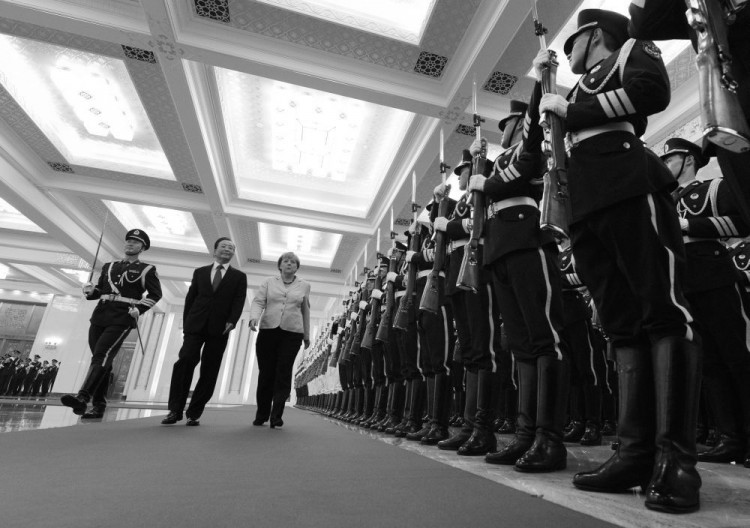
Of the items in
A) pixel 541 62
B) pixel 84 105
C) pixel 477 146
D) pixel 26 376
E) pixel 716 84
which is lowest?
pixel 26 376

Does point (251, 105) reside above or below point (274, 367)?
above

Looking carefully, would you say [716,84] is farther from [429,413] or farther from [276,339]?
[276,339]

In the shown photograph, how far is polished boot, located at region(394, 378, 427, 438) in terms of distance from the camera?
3113 millimetres

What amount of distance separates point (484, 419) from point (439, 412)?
2.15ft

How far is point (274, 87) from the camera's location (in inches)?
228

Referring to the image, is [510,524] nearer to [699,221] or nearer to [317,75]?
[699,221]

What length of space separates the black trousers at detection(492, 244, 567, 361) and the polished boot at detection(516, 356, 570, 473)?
0.18 ft

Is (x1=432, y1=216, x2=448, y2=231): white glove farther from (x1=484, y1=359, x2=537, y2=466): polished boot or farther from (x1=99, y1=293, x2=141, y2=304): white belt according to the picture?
(x1=99, y1=293, x2=141, y2=304): white belt

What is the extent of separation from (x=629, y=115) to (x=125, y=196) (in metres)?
→ 8.36

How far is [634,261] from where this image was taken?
124 cm

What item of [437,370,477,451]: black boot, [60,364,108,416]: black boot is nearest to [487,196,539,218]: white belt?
[437,370,477,451]: black boot

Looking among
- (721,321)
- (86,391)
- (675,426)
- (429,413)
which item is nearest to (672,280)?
(675,426)

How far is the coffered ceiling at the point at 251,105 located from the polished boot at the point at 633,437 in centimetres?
278

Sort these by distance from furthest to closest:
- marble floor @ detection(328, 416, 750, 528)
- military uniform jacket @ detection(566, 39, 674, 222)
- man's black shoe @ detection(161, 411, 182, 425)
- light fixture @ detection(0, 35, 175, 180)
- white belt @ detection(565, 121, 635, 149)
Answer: light fixture @ detection(0, 35, 175, 180)
man's black shoe @ detection(161, 411, 182, 425)
white belt @ detection(565, 121, 635, 149)
military uniform jacket @ detection(566, 39, 674, 222)
marble floor @ detection(328, 416, 750, 528)
